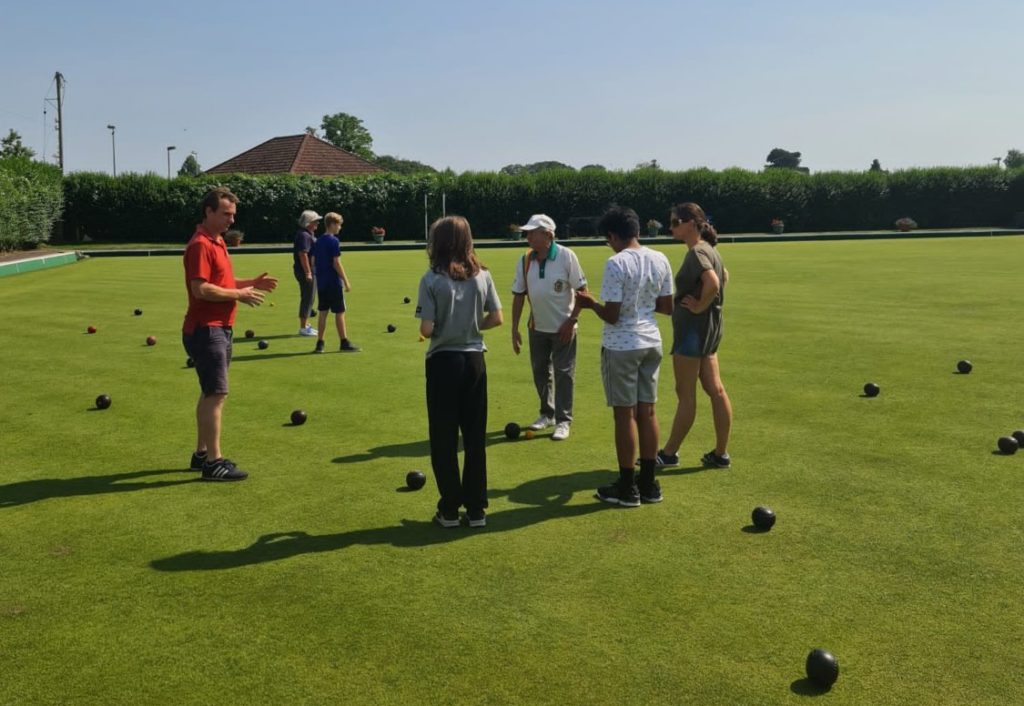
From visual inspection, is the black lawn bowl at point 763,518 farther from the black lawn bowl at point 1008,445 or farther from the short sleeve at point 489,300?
the black lawn bowl at point 1008,445

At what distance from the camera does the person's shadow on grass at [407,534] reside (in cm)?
566

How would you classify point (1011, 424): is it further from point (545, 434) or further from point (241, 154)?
point (241, 154)

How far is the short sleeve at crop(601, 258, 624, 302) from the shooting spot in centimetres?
637

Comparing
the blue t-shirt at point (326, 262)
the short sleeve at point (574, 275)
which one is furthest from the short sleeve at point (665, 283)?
the blue t-shirt at point (326, 262)

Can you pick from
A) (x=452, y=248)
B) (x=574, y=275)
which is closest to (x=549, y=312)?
Result: (x=574, y=275)

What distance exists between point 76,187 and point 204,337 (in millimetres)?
47536

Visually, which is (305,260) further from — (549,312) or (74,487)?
(74,487)

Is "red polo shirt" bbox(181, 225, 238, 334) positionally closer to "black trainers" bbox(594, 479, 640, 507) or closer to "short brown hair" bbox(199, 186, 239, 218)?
"short brown hair" bbox(199, 186, 239, 218)

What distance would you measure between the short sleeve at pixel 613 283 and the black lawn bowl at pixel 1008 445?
380 cm

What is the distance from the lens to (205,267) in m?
7.14

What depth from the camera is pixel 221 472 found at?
733 cm

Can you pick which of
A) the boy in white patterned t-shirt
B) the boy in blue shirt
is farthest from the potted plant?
the boy in white patterned t-shirt

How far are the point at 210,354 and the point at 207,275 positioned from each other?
2.03 feet

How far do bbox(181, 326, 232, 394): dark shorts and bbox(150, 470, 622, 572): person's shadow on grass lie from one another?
1.73 metres
